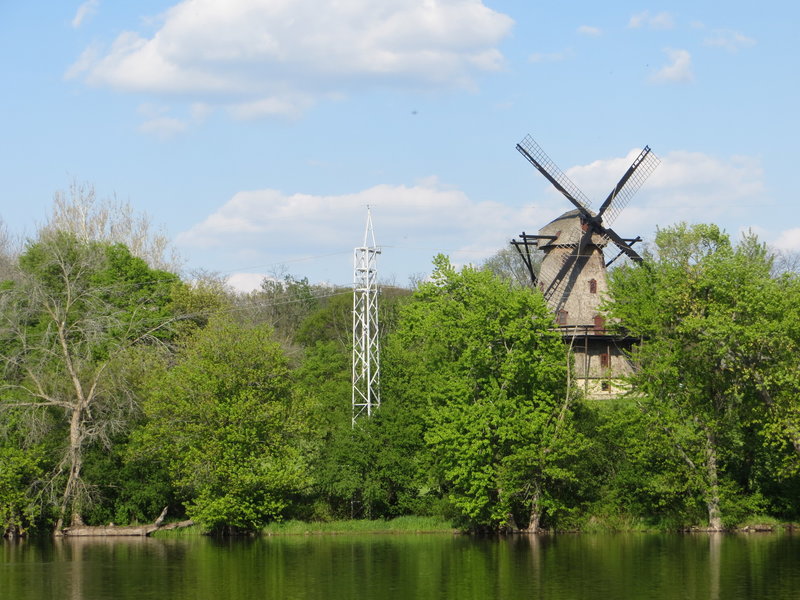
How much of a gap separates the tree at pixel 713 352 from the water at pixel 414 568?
4.48m

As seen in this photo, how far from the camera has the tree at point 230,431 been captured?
5138 centimetres

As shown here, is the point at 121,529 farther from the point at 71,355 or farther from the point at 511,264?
the point at 511,264

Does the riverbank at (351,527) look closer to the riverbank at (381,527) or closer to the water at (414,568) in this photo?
the riverbank at (381,527)

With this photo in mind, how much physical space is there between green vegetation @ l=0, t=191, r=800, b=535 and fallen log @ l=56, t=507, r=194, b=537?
526 millimetres

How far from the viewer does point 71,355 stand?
57.7 metres

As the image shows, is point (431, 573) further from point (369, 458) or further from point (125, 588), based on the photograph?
point (369, 458)

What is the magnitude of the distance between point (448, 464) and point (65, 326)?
22758 mm

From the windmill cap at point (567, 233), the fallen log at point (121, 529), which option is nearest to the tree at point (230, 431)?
the fallen log at point (121, 529)

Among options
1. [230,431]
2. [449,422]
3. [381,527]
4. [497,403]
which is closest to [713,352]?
[497,403]

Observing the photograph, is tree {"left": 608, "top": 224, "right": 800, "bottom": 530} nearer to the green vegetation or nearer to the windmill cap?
the green vegetation

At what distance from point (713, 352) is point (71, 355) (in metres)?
33.2

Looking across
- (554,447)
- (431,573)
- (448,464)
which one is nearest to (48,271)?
(448,464)

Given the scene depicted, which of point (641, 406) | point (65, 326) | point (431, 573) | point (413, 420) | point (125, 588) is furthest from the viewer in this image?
point (65, 326)

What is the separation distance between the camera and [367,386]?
5522cm
